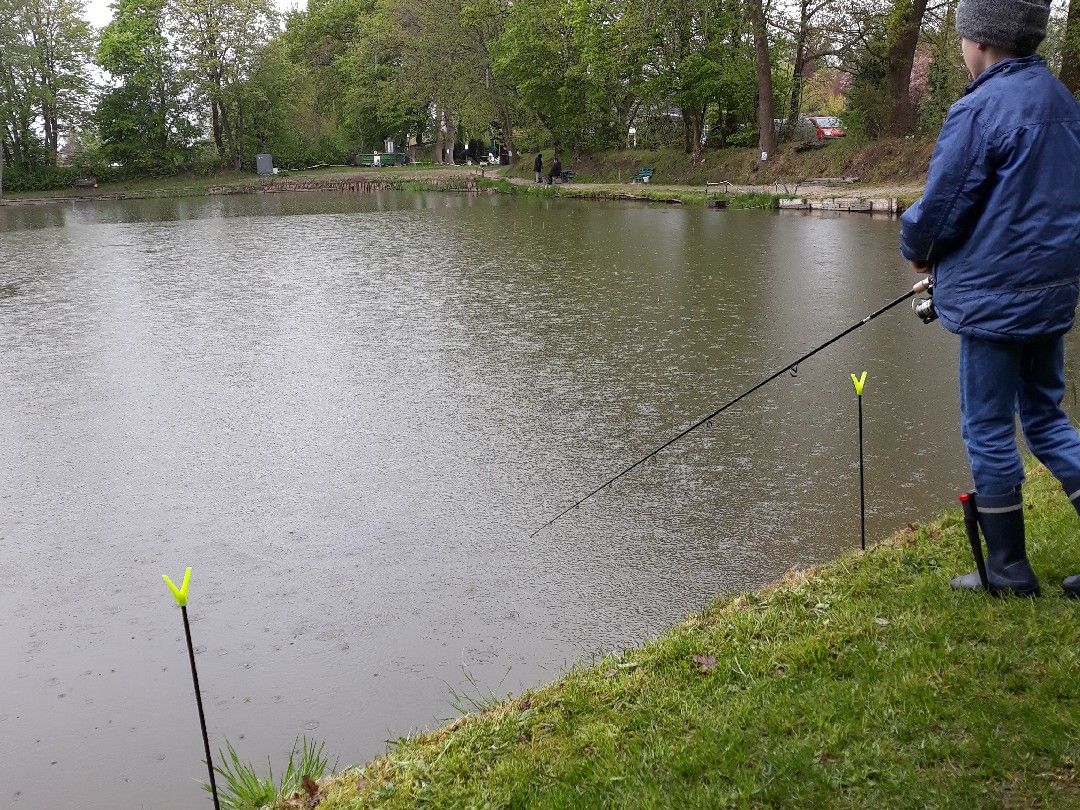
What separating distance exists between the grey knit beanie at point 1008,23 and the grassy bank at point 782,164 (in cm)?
2266

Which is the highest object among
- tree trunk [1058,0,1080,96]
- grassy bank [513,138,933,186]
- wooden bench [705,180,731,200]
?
tree trunk [1058,0,1080,96]

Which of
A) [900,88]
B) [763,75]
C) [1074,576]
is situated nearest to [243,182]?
[763,75]

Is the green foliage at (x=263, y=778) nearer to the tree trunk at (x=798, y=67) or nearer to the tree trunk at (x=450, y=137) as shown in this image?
the tree trunk at (x=798, y=67)

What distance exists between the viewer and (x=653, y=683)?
128 inches

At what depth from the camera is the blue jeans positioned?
3.15m

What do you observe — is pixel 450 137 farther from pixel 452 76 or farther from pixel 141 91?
pixel 141 91

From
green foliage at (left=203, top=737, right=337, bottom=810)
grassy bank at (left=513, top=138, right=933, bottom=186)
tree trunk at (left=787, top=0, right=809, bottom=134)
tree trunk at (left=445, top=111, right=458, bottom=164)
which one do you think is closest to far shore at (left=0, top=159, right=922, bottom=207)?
grassy bank at (left=513, top=138, right=933, bottom=186)

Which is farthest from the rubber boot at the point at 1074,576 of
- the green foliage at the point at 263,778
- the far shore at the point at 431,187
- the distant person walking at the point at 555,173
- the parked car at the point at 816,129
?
the distant person walking at the point at 555,173

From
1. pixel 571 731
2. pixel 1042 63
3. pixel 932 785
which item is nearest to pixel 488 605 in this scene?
pixel 571 731

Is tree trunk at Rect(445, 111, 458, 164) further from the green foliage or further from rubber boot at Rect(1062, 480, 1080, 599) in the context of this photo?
rubber boot at Rect(1062, 480, 1080, 599)

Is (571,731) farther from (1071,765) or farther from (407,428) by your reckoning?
(407,428)

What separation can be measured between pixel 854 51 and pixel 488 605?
26883 millimetres

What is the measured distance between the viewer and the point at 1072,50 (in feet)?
66.8

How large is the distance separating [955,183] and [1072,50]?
20.7m
